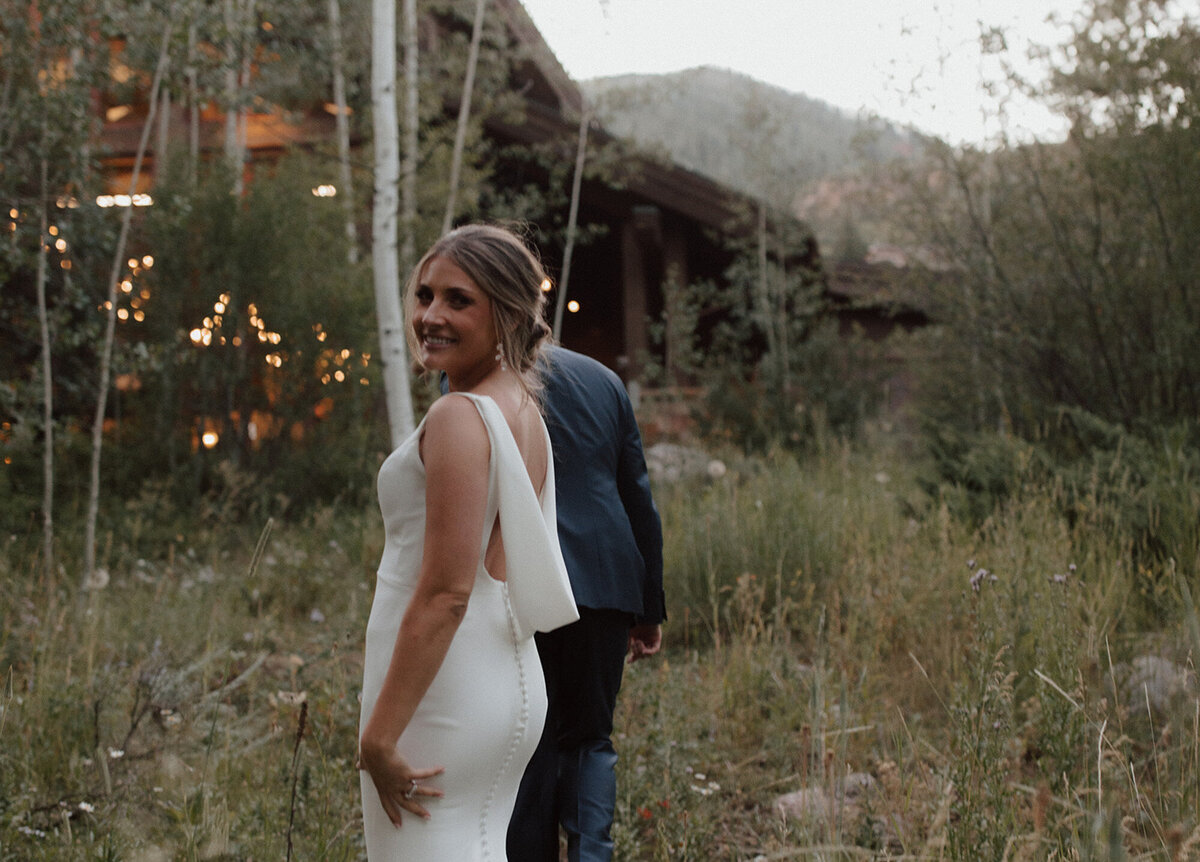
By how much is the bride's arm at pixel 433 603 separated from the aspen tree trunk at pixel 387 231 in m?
5.86

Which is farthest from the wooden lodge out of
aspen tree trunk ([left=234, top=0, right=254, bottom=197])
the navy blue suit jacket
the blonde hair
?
the blonde hair

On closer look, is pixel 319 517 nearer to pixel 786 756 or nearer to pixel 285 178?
pixel 285 178

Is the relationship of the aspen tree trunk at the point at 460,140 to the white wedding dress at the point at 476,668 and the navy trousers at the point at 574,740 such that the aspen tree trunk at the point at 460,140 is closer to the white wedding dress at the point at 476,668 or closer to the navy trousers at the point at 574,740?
the navy trousers at the point at 574,740

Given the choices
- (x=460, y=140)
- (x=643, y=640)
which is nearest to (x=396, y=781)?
(x=643, y=640)

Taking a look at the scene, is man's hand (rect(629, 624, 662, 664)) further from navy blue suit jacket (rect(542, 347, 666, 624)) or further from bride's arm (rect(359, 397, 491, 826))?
bride's arm (rect(359, 397, 491, 826))

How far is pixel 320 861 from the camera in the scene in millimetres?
2414

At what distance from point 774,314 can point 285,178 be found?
8249 millimetres

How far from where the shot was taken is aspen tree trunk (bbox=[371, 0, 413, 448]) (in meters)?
7.41

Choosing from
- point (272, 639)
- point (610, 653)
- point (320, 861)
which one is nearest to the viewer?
point (320, 861)

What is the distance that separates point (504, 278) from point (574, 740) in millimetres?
1505

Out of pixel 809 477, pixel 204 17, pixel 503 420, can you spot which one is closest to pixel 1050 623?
pixel 503 420

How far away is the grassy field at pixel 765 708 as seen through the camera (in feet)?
7.34

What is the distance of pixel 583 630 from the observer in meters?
2.77

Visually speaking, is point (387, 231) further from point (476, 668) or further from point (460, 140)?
point (476, 668)
